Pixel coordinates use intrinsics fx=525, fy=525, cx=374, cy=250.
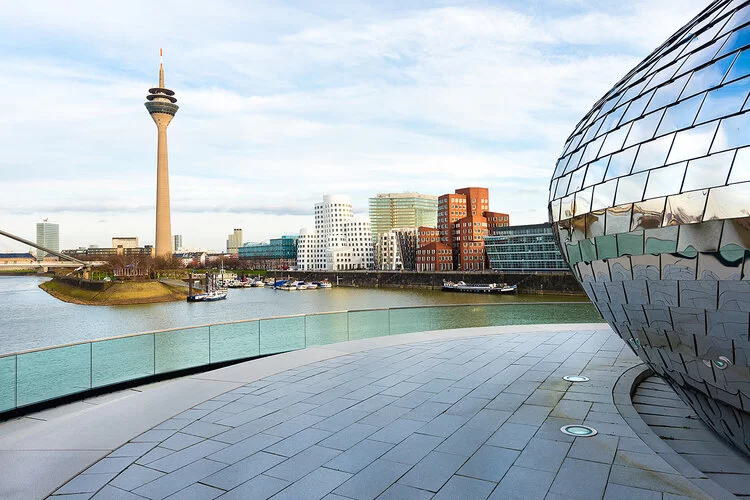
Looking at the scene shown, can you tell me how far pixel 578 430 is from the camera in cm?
687

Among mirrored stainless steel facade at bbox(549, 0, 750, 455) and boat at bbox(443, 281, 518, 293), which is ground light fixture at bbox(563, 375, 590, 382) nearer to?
mirrored stainless steel facade at bbox(549, 0, 750, 455)

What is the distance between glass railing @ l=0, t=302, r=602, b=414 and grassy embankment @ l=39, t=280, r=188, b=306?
51720mm

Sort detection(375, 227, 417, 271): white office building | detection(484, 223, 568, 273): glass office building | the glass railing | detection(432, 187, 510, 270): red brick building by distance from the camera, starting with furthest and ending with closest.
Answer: detection(375, 227, 417, 271): white office building → detection(432, 187, 510, 270): red brick building → detection(484, 223, 568, 273): glass office building → the glass railing

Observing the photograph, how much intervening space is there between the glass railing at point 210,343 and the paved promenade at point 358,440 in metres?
0.52

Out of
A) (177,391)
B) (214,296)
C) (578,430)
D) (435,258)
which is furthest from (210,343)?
(435,258)

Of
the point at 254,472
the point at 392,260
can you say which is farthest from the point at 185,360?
the point at 392,260

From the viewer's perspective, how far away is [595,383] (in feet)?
30.8

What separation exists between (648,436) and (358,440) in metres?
3.65

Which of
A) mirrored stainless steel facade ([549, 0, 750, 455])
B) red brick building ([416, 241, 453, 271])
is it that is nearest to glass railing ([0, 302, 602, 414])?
mirrored stainless steel facade ([549, 0, 750, 455])

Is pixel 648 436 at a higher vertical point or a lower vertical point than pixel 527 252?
lower

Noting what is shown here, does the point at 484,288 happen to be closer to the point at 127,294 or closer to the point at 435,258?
the point at 435,258

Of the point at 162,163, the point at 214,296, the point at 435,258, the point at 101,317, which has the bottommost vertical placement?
the point at 101,317

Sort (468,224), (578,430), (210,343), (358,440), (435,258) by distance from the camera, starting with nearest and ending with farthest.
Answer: (358,440)
(578,430)
(210,343)
(468,224)
(435,258)

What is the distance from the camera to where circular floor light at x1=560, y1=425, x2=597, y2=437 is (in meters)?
6.73
